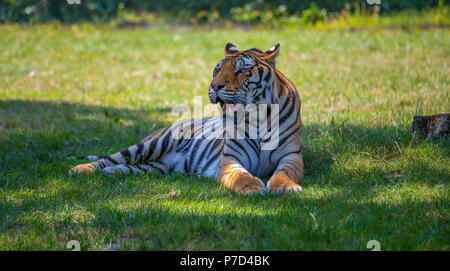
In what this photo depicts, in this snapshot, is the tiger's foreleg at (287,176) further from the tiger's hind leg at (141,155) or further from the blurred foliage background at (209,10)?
the blurred foliage background at (209,10)

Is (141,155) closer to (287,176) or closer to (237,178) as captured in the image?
(237,178)

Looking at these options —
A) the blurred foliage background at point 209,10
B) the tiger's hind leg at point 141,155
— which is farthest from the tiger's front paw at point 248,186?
the blurred foliage background at point 209,10

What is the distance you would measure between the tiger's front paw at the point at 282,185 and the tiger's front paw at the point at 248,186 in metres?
0.08

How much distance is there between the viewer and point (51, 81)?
34.8ft

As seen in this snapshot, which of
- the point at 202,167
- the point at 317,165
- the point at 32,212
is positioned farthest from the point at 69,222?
the point at 317,165

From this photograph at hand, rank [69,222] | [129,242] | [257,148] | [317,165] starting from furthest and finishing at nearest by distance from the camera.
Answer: [317,165] → [257,148] → [69,222] → [129,242]

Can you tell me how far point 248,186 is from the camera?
4465 mm

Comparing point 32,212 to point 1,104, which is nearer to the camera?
point 32,212

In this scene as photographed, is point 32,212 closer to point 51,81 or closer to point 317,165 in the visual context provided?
point 317,165

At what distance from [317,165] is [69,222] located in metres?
2.59

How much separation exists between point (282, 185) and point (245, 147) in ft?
2.38

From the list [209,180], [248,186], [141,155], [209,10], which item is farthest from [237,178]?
[209,10]

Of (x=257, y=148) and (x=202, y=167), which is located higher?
(x=257, y=148)

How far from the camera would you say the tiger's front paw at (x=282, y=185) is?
4.44 meters
